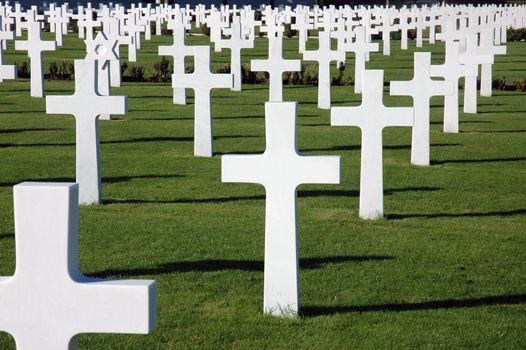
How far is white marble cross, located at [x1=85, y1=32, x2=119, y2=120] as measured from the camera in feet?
56.3

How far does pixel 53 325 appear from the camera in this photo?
3408 millimetres

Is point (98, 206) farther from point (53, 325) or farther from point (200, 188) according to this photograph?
point (53, 325)

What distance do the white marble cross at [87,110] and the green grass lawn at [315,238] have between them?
1.18ft

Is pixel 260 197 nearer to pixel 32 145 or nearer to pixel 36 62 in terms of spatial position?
pixel 32 145

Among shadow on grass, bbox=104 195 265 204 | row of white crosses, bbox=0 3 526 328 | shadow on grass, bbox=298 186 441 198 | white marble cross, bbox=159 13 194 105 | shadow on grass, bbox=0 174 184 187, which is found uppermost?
white marble cross, bbox=159 13 194 105

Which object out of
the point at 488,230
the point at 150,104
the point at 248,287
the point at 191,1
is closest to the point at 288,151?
the point at 248,287

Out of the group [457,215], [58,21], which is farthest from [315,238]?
[58,21]

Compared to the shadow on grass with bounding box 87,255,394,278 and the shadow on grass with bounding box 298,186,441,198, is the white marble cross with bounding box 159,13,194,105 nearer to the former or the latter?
the shadow on grass with bounding box 298,186,441,198

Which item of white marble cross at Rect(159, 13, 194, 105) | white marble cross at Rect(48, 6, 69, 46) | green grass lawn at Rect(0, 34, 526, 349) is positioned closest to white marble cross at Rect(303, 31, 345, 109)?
white marble cross at Rect(159, 13, 194, 105)

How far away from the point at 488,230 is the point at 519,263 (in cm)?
130

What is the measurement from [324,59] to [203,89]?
6.45 meters

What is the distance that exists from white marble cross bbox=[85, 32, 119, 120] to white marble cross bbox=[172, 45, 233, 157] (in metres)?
3.16

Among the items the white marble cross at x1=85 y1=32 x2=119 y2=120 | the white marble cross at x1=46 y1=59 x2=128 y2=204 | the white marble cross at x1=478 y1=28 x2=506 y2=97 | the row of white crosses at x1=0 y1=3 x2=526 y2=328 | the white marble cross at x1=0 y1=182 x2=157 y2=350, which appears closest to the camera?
the white marble cross at x1=0 y1=182 x2=157 y2=350

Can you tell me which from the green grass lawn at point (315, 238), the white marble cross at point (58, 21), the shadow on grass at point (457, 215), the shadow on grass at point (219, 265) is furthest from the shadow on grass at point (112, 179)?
the white marble cross at point (58, 21)
